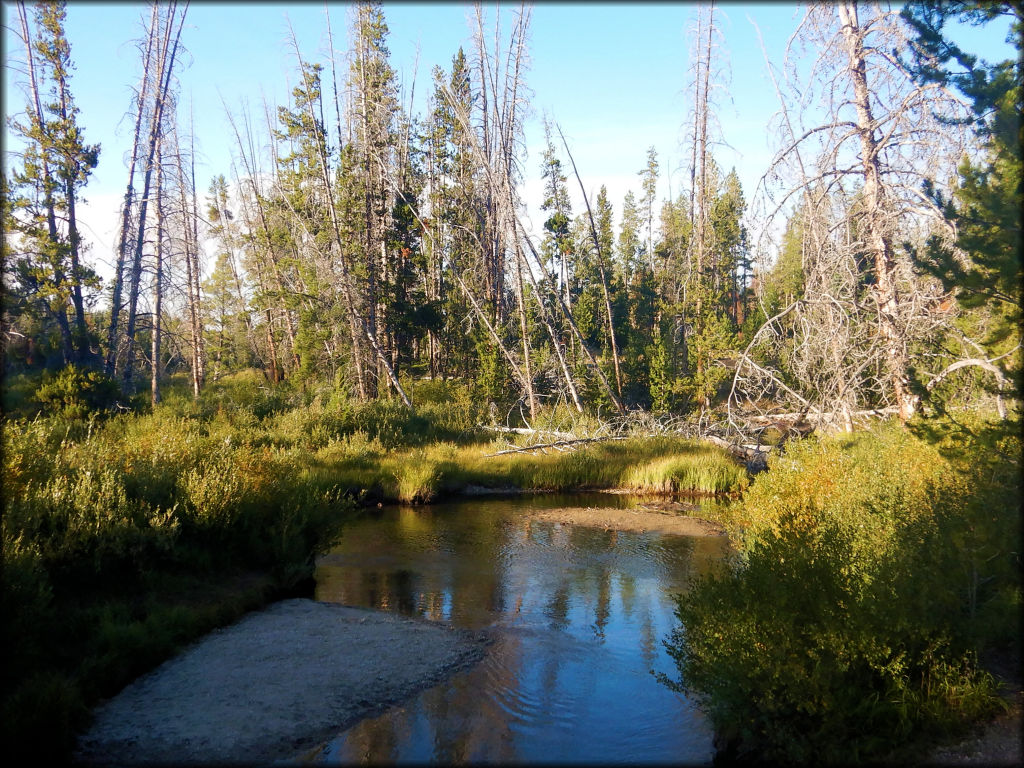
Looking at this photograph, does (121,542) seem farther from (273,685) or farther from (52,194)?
(52,194)

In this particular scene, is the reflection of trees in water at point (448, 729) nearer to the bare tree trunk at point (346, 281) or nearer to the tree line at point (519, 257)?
the tree line at point (519, 257)

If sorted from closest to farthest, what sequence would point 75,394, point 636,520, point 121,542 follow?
point 121,542 → point 636,520 → point 75,394

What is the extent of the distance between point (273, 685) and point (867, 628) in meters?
5.19

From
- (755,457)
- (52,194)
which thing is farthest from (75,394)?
(755,457)

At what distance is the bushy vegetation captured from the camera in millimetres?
5242

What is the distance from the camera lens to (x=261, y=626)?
802 cm

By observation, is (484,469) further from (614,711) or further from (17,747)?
(17,747)

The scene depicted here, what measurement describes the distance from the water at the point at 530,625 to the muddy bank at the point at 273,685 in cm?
32

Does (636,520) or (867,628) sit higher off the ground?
(867,628)

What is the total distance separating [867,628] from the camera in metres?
5.32

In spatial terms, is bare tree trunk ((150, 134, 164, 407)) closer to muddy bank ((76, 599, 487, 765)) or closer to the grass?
the grass

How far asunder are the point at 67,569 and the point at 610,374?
25.5 metres

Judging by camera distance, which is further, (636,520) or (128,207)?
(128,207)

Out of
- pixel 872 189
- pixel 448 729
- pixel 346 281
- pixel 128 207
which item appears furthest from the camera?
pixel 346 281
